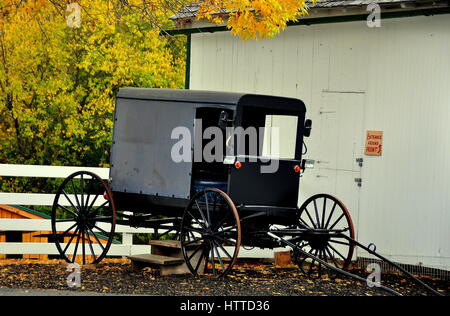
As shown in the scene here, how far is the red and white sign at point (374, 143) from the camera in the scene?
12562 mm

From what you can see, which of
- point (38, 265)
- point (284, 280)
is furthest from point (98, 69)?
point (284, 280)

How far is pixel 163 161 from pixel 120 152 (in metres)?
0.87

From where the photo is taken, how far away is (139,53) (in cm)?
2500

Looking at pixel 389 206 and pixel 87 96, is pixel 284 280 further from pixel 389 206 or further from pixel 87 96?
pixel 87 96

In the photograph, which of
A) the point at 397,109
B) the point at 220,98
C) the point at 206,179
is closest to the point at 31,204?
the point at 206,179

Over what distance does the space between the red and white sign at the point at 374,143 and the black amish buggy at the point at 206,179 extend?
2.06 m

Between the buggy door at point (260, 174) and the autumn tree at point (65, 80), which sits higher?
the autumn tree at point (65, 80)

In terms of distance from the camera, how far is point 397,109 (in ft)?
40.8

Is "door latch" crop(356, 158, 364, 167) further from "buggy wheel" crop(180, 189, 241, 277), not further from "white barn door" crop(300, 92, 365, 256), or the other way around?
"buggy wheel" crop(180, 189, 241, 277)

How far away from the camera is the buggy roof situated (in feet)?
33.3

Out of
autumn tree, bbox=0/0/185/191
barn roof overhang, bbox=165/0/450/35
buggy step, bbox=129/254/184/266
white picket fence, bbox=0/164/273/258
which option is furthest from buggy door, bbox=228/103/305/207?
autumn tree, bbox=0/0/185/191

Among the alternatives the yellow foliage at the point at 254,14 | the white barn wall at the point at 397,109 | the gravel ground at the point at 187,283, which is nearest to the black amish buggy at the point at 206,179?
the gravel ground at the point at 187,283

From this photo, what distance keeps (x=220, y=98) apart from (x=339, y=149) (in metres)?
3.47

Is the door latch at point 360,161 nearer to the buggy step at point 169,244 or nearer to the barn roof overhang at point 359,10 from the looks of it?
the barn roof overhang at point 359,10
